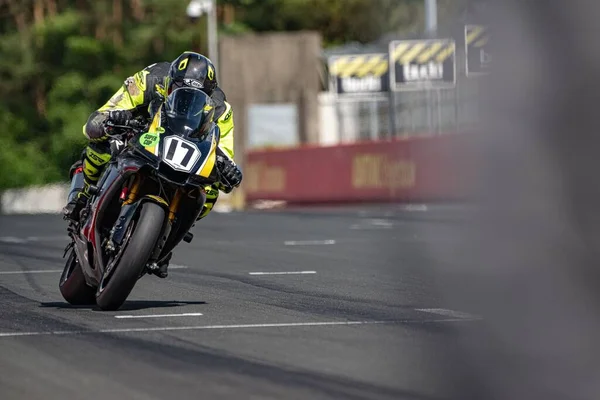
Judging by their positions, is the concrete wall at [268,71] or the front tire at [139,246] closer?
the front tire at [139,246]

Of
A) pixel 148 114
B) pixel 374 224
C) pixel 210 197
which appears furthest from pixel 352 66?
pixel 210 197

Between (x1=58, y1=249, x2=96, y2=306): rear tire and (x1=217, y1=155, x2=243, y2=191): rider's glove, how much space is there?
1148 millimetres

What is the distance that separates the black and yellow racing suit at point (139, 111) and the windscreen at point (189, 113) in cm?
24

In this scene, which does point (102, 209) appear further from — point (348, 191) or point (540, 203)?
point (348, 191)

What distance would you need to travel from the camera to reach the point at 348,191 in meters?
32.1

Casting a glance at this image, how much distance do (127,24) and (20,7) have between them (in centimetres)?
611

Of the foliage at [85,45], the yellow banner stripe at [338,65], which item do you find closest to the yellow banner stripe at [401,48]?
the yellow banner stripe at [338,65]

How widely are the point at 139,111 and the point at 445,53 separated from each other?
4621 mm

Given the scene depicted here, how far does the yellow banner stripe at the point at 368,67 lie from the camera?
46.9 metres

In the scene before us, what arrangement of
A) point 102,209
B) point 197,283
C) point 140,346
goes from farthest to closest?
point 197,283 < point 102,209 < point 140,346

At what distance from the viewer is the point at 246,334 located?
7.92m

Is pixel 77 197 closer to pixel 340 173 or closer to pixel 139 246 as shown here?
pixel 139 246

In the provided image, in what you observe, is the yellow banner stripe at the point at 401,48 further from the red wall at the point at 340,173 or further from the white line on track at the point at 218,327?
the red wall at the point at 340,173

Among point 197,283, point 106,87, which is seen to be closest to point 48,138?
point 106,87
